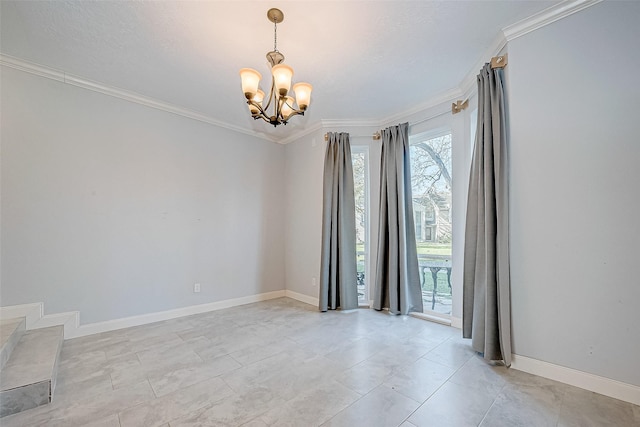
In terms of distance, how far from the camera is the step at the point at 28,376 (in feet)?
5.58

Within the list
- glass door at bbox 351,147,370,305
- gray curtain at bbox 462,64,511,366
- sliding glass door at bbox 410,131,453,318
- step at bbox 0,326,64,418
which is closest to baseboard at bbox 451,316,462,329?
sliding glass door at bbox 410,131,453,318

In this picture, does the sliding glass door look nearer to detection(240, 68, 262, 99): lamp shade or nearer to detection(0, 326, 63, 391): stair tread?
detection(240, 68, 262, 99): lamp shade

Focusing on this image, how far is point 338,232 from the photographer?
3.96 m

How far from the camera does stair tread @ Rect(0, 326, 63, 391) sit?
1.81 m

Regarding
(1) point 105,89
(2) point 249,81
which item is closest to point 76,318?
(1) point 105,89

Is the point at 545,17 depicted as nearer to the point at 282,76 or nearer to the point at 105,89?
the point at 282,76

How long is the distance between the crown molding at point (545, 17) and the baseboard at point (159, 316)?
4565 millimetres

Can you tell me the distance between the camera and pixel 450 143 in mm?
3395

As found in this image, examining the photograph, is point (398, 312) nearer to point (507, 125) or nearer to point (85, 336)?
point (507, 125)

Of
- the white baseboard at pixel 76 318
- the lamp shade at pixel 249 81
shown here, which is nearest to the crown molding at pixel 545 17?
the lamp shade at pixel 249 81

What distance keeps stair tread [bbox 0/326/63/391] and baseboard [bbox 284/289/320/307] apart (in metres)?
2.95

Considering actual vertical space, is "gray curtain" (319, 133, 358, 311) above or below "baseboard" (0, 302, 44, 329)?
above

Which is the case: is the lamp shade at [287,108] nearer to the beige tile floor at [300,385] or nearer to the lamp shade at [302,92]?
the lamp shade at [302,92]

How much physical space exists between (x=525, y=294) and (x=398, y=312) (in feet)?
5.58
